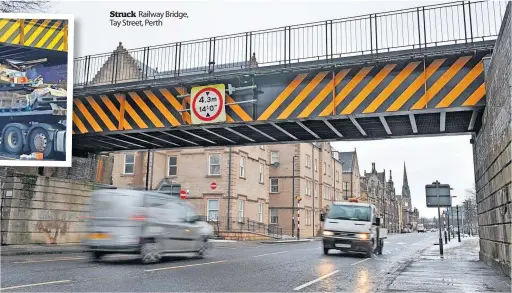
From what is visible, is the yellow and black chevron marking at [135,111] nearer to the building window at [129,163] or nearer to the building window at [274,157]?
the building window at [129,163]

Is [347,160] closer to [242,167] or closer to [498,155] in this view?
[242,167]

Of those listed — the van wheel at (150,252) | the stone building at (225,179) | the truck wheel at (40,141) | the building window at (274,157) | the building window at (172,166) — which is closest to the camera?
the truck wheel at (40,141)

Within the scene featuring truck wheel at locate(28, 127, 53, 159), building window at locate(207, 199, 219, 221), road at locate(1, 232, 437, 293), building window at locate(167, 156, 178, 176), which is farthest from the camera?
building window at locate(167, 156, 178, 176)

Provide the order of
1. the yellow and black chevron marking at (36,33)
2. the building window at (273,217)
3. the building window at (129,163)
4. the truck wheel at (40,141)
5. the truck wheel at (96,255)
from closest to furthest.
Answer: the yellow and black chevron marking at (36,33) → the truck wheel at (40,141) → the truck wheel at (96,255) → the building window at (129,163) → the building window at (273,217)

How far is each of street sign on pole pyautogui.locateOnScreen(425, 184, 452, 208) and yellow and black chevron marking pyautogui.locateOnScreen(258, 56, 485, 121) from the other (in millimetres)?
9851

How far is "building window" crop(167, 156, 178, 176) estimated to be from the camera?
4135cm

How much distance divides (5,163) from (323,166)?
51744mm

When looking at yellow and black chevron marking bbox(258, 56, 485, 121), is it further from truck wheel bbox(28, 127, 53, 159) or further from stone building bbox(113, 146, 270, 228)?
stone building bbox(113, 146, 270, 228)

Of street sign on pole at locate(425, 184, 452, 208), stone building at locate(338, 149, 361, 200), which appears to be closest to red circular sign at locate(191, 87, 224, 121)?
street sign on pole at locate(425, 184, 452, 208)

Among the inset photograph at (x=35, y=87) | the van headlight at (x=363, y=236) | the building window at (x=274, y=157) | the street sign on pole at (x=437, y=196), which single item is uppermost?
the building window at (x=274, y=157)

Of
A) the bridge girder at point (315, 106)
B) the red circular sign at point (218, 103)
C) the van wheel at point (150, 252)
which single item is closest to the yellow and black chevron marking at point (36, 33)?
the bridge girder at point (315, 106)

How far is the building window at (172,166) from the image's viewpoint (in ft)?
136

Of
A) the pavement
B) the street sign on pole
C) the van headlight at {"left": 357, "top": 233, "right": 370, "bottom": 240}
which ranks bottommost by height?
the pavement

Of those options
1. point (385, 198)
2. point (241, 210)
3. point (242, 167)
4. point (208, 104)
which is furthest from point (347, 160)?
point (208, 104)
